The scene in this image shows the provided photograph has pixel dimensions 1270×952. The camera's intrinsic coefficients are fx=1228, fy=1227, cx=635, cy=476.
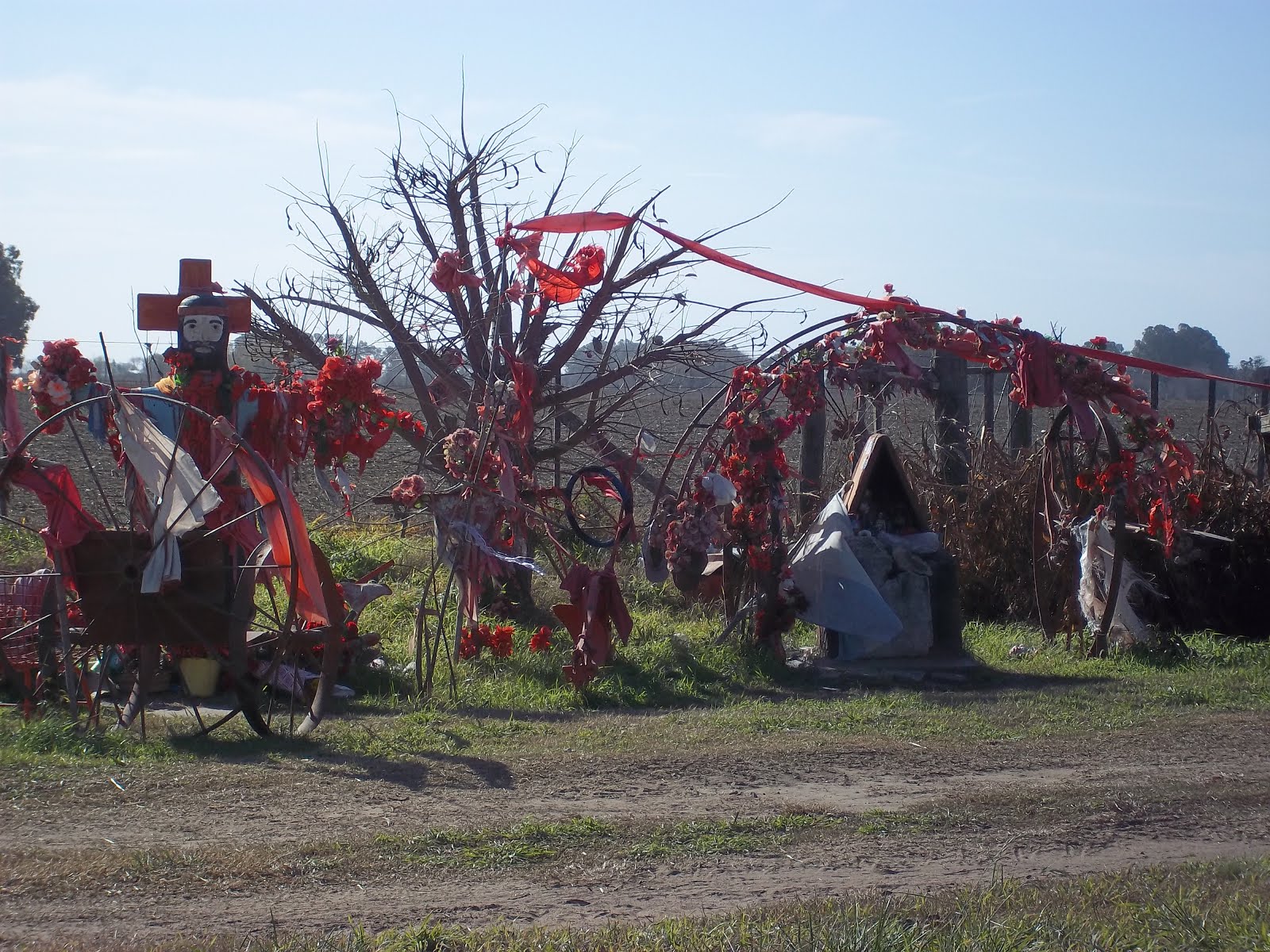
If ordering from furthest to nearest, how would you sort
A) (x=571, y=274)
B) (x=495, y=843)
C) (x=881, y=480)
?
(x=881, y=480)
(x=571, y=274)
(x=495, y=843)

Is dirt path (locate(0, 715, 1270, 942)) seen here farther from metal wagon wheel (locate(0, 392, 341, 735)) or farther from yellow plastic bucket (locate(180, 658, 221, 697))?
yellow plastic bucket (locate(180, 658, 221, 697))

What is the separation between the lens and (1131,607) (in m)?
10.2

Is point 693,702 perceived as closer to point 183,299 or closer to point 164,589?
point 164,589

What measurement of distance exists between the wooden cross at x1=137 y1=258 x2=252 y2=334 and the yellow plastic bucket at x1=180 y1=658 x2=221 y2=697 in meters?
2.11

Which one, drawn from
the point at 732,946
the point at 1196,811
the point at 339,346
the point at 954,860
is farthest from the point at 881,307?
the point at 732,946

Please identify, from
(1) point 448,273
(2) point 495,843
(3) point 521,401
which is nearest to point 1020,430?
(3) point 521,401

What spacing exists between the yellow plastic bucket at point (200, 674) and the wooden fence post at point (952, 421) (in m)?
7.88

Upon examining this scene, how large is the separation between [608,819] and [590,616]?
3.39 metres

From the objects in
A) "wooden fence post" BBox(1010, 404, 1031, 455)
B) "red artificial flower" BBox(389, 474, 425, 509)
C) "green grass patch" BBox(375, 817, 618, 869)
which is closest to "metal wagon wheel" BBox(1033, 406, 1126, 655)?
"wooden fence post" BBox(1010, 404, 1031, 455)

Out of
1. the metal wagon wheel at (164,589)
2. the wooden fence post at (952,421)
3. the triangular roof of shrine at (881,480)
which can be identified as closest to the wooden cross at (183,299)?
the metal wagon wheel at (164,589)

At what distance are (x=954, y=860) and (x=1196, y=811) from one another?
1.46 metres

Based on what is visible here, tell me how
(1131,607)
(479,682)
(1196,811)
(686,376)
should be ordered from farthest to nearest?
(686,376), (1131,607), (479,682), (1196,811)

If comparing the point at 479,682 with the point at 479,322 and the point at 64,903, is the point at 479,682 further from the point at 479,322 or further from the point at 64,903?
the point at 64,903

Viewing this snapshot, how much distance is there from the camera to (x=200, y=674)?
310 inches
